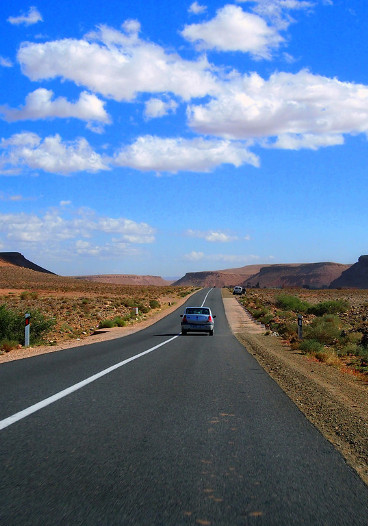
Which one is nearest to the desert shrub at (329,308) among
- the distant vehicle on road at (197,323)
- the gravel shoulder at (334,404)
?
the distant vehicle on road at (197,323)

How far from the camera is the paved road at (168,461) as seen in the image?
4047 millimetres

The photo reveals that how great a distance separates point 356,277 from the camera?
7023 inches

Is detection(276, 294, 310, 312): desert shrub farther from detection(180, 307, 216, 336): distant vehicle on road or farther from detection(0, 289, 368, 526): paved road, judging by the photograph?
detection(0, 289, 368, 526): paved road

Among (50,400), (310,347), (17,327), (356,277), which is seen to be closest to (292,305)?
(17,327)

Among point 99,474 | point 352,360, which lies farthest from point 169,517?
point 352,360

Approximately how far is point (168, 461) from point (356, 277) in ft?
597

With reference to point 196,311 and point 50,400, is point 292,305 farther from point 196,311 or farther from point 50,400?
A: point 50,400

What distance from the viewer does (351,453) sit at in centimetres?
599

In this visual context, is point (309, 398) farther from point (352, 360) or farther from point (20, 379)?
point (352, 360)

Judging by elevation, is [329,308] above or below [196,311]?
below

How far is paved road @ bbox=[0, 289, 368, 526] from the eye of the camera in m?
4.05

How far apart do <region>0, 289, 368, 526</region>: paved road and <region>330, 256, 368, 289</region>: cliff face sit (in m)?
171

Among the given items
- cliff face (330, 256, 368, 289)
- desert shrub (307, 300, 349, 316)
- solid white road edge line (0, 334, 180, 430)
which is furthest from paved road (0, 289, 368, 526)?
cliff face (330, 256, 368, 289)

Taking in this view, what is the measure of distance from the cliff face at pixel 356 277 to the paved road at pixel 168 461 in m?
171
